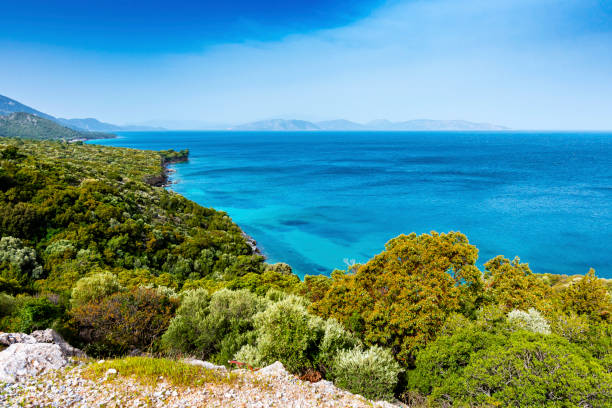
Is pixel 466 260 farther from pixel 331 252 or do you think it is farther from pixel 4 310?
pixel 331 252

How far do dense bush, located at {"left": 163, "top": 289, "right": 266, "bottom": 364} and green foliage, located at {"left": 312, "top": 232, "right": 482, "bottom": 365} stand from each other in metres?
3.44

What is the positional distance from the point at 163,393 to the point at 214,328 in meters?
4.90

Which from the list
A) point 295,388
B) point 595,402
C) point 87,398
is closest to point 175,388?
point 87,398

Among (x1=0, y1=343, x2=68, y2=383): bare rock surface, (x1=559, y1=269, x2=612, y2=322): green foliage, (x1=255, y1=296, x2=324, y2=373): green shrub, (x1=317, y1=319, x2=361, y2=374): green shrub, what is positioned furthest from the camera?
(x1=559, y1=269, x2=612, y2=322): green foliage

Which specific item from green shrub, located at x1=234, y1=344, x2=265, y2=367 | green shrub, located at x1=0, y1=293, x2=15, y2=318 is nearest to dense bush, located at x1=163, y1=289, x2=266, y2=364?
green shrub, located at x1=234, y1=344, x2=265, y2=367

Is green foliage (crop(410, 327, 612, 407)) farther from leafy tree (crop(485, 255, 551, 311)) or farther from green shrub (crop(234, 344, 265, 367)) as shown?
green shrub (crop(234, 344, 265, 367))

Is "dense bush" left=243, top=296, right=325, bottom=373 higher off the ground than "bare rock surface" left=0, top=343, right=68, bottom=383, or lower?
lower

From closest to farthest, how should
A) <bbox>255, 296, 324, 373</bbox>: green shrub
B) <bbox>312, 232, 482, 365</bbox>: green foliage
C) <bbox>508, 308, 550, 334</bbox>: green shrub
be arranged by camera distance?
<bbox>255, 296, 324, 373</bbox>: green shrub < <bbox>508, 308, 550, 334</bbox>: green shrub < <bbox>312, 232, 482, 365</bbox>: green foliage

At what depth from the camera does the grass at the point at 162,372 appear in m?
8.29

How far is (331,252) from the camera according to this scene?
121 ft

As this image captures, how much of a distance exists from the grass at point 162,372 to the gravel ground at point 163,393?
151mm

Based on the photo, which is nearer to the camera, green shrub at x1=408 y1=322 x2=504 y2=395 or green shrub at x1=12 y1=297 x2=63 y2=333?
green shrub at x1=408 y1=322 x2=504 y2=395

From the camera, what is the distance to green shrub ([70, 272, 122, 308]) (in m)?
13.8

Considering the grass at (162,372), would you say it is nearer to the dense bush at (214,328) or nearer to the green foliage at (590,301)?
the dense bush at (214,328)
